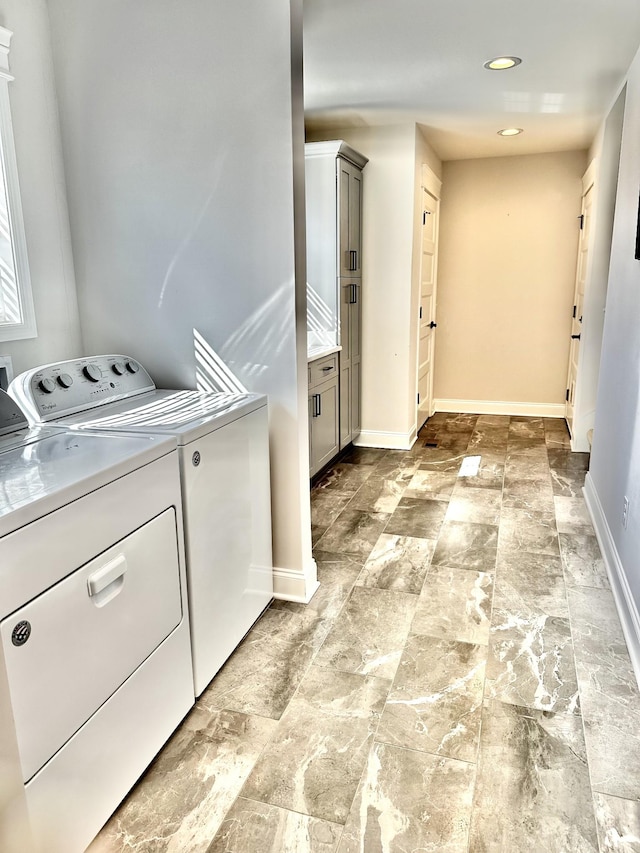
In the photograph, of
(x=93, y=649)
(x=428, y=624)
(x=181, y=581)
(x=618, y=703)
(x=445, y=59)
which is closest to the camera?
(x=93, y=649)

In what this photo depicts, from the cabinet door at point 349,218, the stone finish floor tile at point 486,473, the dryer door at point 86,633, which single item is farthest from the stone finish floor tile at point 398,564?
the cabinet door at point 349,218

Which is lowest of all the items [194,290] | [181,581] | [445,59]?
[181,581]

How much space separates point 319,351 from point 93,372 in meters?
1.91

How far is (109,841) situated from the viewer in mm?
1430

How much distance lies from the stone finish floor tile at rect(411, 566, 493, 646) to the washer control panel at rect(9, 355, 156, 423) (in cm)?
144

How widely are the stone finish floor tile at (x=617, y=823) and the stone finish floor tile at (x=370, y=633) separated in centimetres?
71

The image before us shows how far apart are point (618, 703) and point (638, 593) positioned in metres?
0.42

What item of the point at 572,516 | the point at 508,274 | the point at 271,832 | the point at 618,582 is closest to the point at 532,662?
the point at 618,582

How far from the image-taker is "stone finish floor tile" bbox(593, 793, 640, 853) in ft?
4.59

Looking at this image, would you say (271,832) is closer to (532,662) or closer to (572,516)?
(532,662)

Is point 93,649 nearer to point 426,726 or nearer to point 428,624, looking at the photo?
point 426,726

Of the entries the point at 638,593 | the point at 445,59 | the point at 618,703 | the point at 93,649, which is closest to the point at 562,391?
the point at 445,59

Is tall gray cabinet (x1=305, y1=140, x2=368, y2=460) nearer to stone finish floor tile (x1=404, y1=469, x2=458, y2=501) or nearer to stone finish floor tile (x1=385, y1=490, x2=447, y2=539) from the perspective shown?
stone finish floor tile (x1=404, y1=469, x2=458, y2=501)

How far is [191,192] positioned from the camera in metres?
2.27
